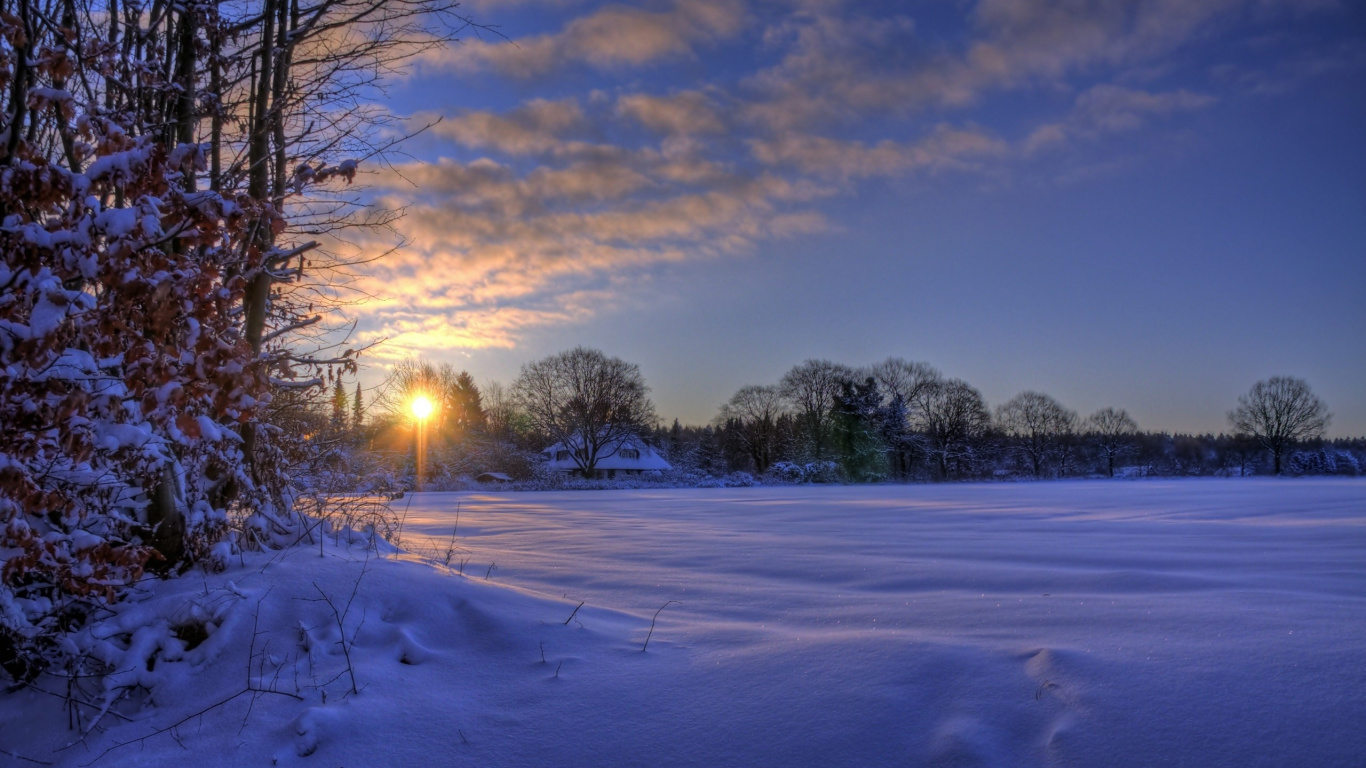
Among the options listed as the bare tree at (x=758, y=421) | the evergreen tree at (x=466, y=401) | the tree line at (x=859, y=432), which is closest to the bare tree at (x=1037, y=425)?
the tree line at (x=859, y=432)

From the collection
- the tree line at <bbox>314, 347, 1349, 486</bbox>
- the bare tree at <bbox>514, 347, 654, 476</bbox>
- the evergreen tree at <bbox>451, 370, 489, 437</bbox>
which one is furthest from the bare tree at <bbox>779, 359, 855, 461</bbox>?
the evergreen tree at <bbox>451, 370, 489, 437</bbox>

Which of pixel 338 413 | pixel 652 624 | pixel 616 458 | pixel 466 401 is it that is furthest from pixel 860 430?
pixel 652 624

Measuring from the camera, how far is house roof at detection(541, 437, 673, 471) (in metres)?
50.5

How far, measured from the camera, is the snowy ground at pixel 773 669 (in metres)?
1.99

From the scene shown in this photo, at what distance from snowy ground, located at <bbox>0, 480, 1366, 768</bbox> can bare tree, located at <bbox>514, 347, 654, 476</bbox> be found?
144 ft

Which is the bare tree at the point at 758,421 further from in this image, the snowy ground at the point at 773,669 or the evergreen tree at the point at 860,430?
the snowy ground at the point at 773,669

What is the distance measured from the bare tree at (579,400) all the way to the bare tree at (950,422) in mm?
23530

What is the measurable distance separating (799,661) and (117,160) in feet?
9.85

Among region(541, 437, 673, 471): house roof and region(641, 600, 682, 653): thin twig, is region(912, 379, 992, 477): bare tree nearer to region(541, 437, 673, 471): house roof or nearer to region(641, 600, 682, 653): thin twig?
region(541, 437, 673, 471): house roof

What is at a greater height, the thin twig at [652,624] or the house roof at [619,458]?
the thin twig at [652,624]

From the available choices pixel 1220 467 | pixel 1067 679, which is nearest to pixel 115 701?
pixel 1067 679

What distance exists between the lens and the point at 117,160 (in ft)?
6.82

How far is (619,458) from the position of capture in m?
53.6

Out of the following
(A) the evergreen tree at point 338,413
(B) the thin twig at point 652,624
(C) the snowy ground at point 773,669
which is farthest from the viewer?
(A) the evergreen tree at point 338,413
